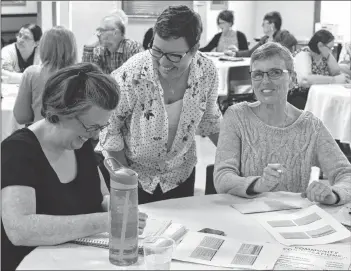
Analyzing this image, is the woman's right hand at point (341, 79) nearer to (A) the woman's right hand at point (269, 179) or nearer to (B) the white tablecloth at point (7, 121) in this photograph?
(B) the white tablecloth at point (7, 121)

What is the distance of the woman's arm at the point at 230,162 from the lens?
2332 millimetres

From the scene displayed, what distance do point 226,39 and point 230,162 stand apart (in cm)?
665

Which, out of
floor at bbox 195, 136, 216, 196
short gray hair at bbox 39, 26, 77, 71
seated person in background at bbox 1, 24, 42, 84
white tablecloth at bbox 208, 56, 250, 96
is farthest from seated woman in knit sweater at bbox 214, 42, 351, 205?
white tablecloth at bbox 208, 56, 250, 96

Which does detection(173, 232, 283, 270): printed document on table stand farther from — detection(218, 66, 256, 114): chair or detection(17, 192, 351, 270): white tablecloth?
detection(218, 66, 256, 114): chair

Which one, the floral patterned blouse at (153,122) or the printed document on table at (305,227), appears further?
the floral patterned blouse at (153,122)

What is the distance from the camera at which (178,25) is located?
2.28m

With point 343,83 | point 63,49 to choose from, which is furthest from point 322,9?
point 63,49

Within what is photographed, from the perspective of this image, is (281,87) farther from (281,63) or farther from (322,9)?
(322,9)

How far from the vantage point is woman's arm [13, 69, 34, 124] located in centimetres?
382

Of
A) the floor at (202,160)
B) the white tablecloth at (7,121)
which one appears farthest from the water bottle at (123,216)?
the floor at (202,160)

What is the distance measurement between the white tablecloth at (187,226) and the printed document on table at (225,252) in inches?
1.8

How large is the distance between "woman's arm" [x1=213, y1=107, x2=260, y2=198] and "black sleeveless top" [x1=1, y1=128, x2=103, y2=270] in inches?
Answer: 25.4

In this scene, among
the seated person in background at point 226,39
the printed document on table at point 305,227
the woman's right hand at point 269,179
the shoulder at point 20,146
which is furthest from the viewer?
the seated person in background at point 226,39

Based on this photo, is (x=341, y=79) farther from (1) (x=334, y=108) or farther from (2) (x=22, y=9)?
(2) (x=22, y=9)
